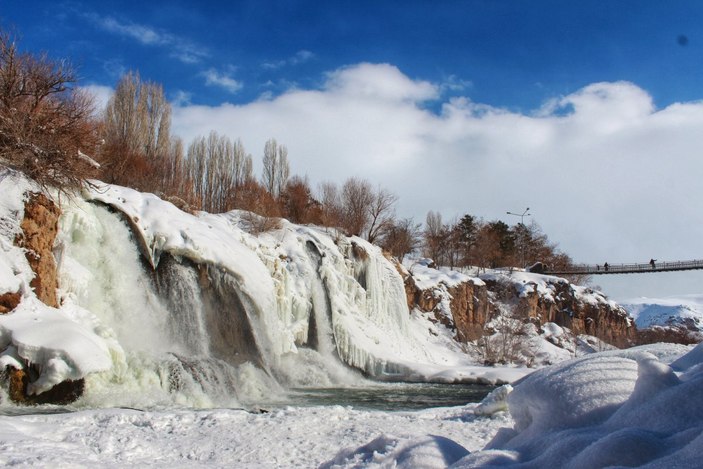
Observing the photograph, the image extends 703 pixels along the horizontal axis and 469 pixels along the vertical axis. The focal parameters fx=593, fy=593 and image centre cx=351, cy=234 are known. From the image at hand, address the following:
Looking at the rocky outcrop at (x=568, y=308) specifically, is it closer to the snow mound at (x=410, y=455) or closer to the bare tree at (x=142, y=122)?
the bare tree at (x=142, y=122)

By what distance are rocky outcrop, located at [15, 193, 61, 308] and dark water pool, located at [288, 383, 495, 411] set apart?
18.4 ft

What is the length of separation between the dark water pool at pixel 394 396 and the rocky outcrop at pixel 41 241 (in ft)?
18.4

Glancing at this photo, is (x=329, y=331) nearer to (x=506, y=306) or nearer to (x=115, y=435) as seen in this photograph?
(x=115, y=435)

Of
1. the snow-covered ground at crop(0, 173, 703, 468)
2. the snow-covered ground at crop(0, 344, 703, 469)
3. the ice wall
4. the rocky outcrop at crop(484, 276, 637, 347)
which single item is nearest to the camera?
the snow-covered ground at crop(0, 344, 703, 469)

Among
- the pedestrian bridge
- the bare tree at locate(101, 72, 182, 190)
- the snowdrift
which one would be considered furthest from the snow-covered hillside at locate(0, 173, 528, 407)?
the pedestrian bridge

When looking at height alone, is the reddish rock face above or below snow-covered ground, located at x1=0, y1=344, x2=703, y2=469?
above

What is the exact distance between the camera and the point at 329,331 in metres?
21.7

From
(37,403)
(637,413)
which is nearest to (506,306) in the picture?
(37,403)

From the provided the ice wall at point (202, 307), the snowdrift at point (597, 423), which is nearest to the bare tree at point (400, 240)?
the ice wall at point (202, 307)

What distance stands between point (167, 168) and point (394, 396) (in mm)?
26804

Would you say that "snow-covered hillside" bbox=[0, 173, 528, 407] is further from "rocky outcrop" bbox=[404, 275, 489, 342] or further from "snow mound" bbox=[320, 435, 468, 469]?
"rocky outcrop" bbox=[404, 275, 489, 342]

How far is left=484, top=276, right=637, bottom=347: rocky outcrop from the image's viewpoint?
132 ft

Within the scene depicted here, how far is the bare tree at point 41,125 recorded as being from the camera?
506 inches

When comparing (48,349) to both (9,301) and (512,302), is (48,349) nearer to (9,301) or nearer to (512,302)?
(9,301)
